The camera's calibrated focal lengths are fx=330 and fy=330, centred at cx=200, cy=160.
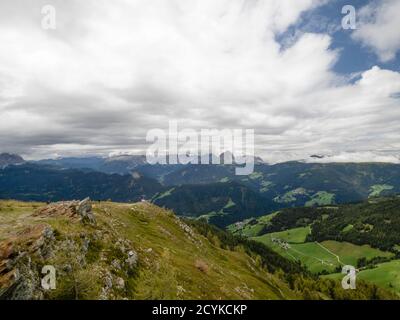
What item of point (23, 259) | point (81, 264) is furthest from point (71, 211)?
point (23, 259)

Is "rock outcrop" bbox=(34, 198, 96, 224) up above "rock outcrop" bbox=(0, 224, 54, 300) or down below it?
above

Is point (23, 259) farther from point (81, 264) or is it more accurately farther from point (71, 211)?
point (71, 211)

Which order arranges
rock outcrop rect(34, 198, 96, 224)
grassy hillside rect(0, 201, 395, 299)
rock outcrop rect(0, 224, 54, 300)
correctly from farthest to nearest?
rock outcrop rect(34, 198, 96, 224), grassy hillside rect(0, 201, 395, 299), rock outcrop rect(0, 224, 54, 300)

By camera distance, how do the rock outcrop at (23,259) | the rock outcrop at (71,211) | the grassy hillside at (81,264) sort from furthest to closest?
the rock outcrop at (71,211) < the grassy hillside at (81,264) < the rock outcrop at (23,259)

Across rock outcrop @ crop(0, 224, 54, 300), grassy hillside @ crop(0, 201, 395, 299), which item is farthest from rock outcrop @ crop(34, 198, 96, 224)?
rock outcrop @ crop(0, 224, 54, 300)

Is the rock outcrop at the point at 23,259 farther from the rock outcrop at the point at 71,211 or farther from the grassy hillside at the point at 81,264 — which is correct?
the rock outcrop at the point at 71,211

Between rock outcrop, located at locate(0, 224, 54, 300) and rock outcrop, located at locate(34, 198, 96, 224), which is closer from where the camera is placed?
rock outcrop, located at locate(0, 224, 54, 300)

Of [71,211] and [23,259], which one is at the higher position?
[71,211]

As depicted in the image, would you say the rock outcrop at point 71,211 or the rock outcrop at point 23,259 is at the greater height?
the rock outcrop at point 71,211

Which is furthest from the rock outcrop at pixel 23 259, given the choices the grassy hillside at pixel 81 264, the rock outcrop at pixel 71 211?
the rock outcrop at pixel 71 211

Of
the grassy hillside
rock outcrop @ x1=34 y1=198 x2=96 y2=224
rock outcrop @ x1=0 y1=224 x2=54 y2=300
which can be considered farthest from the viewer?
rock outcrop @ x1=34 y1=198 x2=96 y2=224

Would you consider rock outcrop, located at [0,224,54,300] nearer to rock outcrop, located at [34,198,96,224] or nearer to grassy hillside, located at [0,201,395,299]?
grassy hillside, located at [0,201,395,299]

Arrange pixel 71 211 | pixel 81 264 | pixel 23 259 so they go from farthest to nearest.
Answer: pixel 71 211
pixel 81 264
pixel 23 259
